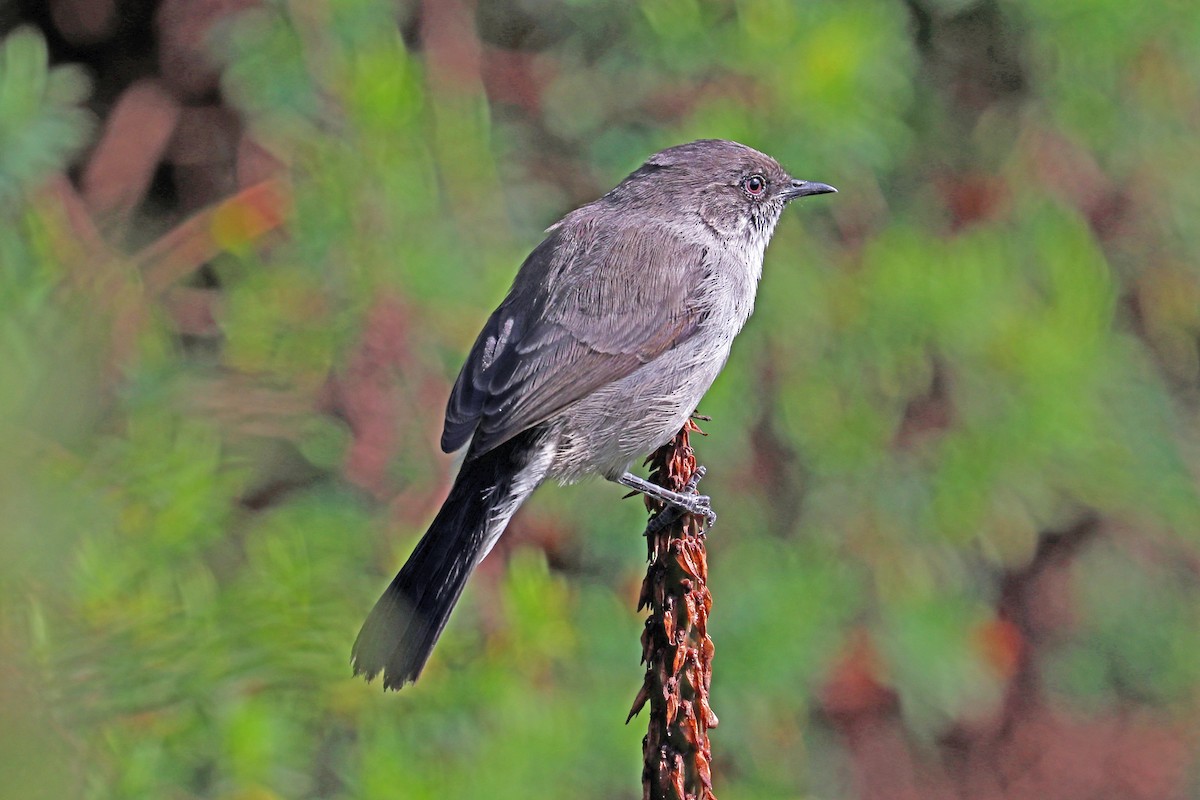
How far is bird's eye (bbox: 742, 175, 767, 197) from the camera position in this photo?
385 centimetres

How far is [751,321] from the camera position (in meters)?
4.52

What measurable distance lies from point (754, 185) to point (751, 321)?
2.42 feet

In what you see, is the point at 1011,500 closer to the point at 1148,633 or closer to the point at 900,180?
the point at 1148,633

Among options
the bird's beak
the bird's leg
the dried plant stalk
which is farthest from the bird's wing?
the dried plant stalk

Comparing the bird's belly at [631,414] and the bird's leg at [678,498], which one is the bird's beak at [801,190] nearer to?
the bird's belly at [631,414]

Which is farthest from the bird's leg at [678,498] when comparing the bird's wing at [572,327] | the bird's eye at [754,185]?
the bird's eye at [754,185]

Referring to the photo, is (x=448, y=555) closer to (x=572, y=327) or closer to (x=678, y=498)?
(x=572, y=327)

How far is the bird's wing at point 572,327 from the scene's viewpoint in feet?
10.5

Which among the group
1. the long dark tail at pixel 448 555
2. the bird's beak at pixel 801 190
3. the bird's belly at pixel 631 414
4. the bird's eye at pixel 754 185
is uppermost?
the bird's beak at pixel 801 190

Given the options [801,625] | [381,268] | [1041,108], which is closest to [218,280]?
[381,268]

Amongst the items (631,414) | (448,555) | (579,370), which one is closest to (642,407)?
(631,414)

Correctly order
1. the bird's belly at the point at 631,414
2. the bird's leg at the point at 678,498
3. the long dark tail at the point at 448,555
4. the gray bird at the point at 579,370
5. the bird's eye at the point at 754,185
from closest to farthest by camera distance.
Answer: the bird's leg at the point at 678,498
the long dark tail at the point at 448,555
the gray bird at the point at 579,370
the bird's belly at the point at 631,414
the bird's eye at the point at 754,185

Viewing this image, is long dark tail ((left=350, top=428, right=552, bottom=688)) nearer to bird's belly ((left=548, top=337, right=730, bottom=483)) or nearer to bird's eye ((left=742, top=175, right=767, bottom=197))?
bird's belly ((left=548, top=337, right=730, bottom=483))

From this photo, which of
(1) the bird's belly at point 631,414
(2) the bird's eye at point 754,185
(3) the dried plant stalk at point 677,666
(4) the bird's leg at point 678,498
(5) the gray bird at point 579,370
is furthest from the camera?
(2) the bird's eye at point 754,185
